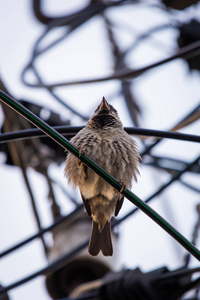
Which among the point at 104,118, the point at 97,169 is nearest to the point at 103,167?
the point at 104,118

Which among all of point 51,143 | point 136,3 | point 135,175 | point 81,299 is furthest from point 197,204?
point 136,3

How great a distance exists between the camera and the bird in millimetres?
3090

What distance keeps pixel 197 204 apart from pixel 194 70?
1968 millimetres

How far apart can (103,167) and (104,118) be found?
556 mm

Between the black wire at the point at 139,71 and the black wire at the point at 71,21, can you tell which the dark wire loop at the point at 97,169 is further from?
the black wire at the point at 71,21

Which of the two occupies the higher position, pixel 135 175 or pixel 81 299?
pixel 135 175

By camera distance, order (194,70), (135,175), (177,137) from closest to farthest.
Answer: (177,137), (135,175), (194,70)

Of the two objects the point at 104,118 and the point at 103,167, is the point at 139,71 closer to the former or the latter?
the point at 104,118

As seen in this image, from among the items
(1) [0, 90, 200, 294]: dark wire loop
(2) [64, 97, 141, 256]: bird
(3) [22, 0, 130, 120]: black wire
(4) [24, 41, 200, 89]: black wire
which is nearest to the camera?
(1) [0, 90, 200, 294]: dark wire loop

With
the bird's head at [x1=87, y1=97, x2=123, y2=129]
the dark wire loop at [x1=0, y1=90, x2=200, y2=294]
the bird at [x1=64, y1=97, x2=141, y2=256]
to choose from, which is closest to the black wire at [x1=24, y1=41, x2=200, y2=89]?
the bird's head at [x1=87, y1=97, x2=123, y2=129]

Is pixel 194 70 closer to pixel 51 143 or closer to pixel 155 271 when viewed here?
pixel 51 143

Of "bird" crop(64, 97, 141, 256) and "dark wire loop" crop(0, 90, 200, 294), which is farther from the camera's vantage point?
"bird" crop(64, 97, 141, 256)

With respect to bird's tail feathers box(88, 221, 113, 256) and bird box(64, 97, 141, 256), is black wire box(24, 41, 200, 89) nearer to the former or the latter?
bird box(64, 97, 141, 256)

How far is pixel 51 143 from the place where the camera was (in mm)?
4043
